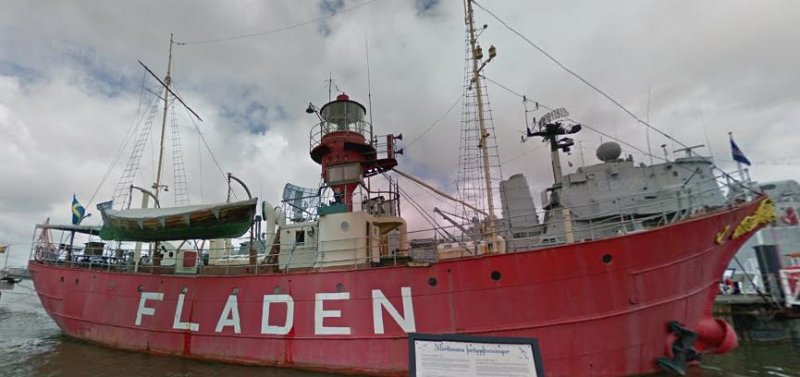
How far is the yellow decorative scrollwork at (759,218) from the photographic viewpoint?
28.8 feet

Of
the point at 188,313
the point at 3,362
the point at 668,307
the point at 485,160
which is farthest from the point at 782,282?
the point at 3,362

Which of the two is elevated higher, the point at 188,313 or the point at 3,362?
the point at 188,313

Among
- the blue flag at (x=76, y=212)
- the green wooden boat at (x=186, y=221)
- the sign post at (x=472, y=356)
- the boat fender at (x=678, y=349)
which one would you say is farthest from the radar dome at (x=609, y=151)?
the blue flag at (x=76, y=212)

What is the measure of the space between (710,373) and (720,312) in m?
8.42

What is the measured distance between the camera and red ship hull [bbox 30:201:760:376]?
8203 millimetres

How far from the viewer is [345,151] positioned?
14.0 m

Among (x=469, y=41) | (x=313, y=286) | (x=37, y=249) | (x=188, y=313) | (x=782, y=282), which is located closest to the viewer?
(x=313, y=286)

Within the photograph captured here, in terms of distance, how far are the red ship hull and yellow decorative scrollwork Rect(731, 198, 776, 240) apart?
18cm

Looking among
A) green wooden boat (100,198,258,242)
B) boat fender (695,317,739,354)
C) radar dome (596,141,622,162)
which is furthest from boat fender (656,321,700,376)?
radar dome (596,141,622,162)

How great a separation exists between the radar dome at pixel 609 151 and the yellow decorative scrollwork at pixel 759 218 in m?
17.3

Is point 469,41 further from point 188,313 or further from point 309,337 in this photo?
point 188,313

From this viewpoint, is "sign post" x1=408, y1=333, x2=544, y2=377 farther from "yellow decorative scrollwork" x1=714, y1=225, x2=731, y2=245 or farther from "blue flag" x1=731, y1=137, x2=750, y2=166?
"blue flag" x1=731, y1=137, x2=750, y2=166

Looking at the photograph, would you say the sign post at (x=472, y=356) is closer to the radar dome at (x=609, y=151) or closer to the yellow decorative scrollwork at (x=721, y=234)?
the yellow decorative scrollwork at (x=721, y=234)

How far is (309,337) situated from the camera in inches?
397
